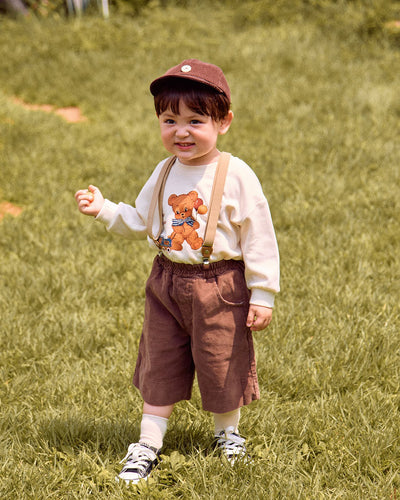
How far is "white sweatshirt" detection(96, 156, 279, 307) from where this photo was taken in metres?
2.33

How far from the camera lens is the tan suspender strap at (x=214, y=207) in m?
2.29

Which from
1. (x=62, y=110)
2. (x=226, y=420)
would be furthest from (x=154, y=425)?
(x=62, y=110)

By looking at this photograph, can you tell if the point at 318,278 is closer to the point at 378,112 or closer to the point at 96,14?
the point at 378,112

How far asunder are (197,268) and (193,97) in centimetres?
64

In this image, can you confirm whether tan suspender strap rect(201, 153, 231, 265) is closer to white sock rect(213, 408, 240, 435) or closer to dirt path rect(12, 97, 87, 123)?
white sock rect(213, 408, 240, 435)

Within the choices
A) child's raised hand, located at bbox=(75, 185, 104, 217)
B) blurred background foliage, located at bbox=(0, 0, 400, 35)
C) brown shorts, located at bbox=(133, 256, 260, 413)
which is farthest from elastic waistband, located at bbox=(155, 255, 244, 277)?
blurred background foliage, located at bbox=(0, 0, 400, 35)

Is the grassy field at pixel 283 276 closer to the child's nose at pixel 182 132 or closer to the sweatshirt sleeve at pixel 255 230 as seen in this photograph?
the sweatshirt sleeve at pixel 255 230

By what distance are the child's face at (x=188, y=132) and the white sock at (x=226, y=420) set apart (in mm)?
1105

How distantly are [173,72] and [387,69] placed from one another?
22.4ft

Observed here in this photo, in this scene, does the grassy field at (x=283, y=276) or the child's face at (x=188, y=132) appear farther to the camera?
the grassy field at (x=283, y=276)

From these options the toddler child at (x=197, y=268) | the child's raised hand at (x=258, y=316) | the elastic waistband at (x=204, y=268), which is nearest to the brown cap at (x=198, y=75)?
the toddler child at (x=197, y=268)

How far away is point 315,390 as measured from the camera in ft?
9.93

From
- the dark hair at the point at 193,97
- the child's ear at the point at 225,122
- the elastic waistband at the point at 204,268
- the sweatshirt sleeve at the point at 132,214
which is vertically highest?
the dark hair at the point at 193,97

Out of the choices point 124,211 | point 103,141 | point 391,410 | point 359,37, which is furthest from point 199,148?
point 359,37
